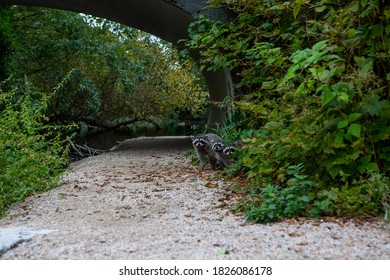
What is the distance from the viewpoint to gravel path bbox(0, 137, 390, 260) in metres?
2.93

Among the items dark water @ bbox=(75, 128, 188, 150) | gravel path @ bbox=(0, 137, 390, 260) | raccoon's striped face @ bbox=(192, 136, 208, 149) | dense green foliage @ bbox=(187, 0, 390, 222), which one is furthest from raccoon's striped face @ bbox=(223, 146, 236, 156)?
dark water @ bbox=(75, 128, 188, 150)

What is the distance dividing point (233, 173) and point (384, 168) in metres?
2.43

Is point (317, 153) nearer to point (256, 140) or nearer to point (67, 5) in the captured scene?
point (256, 140)

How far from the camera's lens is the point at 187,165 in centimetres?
793

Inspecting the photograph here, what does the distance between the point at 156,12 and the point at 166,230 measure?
23.4 ft

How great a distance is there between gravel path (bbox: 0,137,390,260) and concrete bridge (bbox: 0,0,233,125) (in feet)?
12.3

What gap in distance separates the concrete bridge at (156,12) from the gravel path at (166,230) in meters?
Result: 3.76

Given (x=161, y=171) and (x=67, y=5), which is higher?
(x=67, y=5)

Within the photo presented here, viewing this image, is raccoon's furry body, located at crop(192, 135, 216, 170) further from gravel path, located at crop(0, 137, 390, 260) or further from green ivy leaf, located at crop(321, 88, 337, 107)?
green ivy leaf, located at crop(321, 88, 337, 107)

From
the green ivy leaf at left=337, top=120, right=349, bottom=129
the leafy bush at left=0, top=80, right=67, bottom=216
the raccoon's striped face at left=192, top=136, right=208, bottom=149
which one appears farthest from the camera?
the raccoon's striped face at left=192, top=136, right=208, bottom=149

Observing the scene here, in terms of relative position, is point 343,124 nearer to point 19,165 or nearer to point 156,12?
point 19,165

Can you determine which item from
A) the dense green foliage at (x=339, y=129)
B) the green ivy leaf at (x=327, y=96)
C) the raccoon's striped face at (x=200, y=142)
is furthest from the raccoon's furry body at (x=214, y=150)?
the green ivy leaf at (x=327, y=96)
